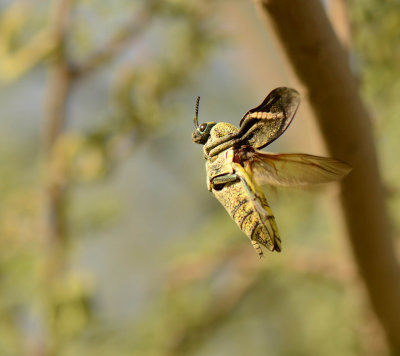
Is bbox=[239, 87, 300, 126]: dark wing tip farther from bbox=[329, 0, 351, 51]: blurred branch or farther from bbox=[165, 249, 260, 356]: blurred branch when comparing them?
bbox=[165, 249, 260, 356]: blurred branch

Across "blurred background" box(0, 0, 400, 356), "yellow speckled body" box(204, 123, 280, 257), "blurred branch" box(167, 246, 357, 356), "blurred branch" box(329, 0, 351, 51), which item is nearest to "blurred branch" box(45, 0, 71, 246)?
"blurred background" box(0, 0, 400, 356)

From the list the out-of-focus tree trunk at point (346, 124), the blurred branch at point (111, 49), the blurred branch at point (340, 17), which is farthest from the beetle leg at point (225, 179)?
the blurred branch at point (111, 49)

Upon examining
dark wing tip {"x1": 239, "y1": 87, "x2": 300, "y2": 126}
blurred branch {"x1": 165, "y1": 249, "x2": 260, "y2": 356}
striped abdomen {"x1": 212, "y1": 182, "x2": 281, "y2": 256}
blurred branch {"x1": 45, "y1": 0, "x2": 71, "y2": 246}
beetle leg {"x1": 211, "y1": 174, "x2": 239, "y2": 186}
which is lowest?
blurred branch {"x1": 165, "y1": 249, "x2": 260, "y2": 356}

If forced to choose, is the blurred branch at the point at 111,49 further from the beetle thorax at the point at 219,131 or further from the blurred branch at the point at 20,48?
the beetle thorax at the point at 219,131

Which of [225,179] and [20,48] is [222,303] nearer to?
[20,48]

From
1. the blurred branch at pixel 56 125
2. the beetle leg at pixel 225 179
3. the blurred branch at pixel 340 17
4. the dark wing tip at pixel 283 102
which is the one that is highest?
the blurred branch at pixel 56 125

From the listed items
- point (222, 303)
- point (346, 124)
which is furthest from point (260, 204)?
point (222, 303)

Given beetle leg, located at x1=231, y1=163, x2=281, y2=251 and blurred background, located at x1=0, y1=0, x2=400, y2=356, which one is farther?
blurred background, located at x1=0, y1=0, x2=400, y2=356

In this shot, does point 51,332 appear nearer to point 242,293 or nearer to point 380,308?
point 242,293

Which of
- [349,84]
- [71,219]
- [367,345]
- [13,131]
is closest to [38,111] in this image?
[13,131]
